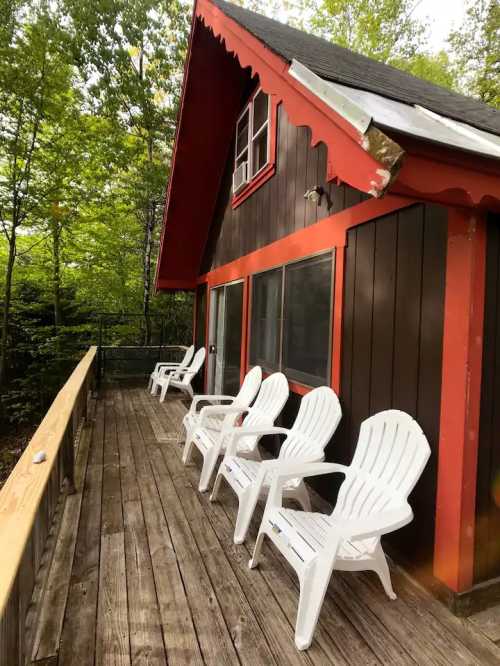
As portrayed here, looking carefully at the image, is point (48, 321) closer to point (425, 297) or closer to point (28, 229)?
point (28, 229)

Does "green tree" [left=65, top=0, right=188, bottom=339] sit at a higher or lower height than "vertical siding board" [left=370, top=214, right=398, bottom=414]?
higher

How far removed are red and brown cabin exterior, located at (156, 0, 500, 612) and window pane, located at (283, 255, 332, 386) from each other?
17 mm

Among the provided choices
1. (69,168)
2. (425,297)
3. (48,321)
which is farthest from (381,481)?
(48,321)

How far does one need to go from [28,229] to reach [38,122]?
2.62 meters

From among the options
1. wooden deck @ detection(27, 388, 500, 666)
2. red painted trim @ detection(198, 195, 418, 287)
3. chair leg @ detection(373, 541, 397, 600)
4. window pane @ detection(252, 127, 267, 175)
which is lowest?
wooden deck @ detection(27, 388, 500, 666)

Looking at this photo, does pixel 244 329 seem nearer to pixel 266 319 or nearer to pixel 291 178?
pixel 266 319

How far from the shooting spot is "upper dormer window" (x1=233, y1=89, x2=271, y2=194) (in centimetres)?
456

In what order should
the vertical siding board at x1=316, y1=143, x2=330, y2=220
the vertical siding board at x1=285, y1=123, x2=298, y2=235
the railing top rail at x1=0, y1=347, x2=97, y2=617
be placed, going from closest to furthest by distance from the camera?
1. the railing top rail at x1=0, y1=347, x2=97, y2=617
2. the vertical siding board at x1=316, y1=143, x2=330, y2=220
3. the vertical siding board at x1=285, y1=123, x2=298, y2=235

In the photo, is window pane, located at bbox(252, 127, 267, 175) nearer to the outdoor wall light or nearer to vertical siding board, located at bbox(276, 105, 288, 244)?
vertical siding board, located at bbox(276, 105, 288, 244)

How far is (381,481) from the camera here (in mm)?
2020

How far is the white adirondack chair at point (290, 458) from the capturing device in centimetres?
225

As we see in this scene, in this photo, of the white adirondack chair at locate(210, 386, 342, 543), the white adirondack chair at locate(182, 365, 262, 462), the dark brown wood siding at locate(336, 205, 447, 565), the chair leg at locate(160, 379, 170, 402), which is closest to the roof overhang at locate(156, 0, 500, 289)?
the dark brown wood siding at locate(336, 205, 447, 565)

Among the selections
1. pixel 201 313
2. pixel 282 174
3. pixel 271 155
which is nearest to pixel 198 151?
pixel 271 155

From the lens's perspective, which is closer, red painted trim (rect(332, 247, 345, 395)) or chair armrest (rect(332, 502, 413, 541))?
chair armrest (rect(332, 502, 413, 541))
